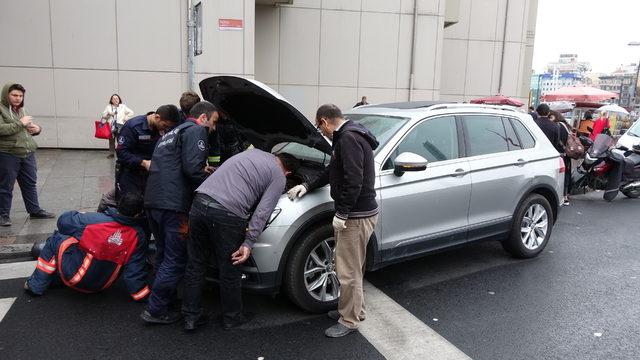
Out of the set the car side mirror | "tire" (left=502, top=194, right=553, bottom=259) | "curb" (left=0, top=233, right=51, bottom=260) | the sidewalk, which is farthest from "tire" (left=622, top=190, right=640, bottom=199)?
"curb" (left=0, top=233, right=51, bottom=260)

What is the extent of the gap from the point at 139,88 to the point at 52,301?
360 inches

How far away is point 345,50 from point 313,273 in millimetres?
12418

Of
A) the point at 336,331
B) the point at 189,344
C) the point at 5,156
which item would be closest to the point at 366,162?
the point at 336,331

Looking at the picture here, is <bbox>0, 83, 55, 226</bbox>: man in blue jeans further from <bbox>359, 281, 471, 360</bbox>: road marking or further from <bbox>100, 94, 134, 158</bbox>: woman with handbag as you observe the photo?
<bbox>359, 281, 471, 360</bbox>: road marking

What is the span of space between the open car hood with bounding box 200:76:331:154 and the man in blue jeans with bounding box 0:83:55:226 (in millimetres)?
2917

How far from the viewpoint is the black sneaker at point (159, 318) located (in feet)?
12.9

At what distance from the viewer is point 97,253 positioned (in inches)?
167

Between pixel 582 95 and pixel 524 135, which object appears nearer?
pixel 524 135

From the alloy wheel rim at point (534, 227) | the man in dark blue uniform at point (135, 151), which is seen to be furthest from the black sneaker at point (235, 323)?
the alloy wheel rim at point (534, 227)

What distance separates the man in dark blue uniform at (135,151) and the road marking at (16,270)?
3.91 ft

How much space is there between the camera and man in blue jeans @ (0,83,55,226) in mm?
6055

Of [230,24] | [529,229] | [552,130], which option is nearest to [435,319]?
[529,229]

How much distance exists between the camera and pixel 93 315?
4105 millimetres

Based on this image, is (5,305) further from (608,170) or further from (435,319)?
(608,170)
